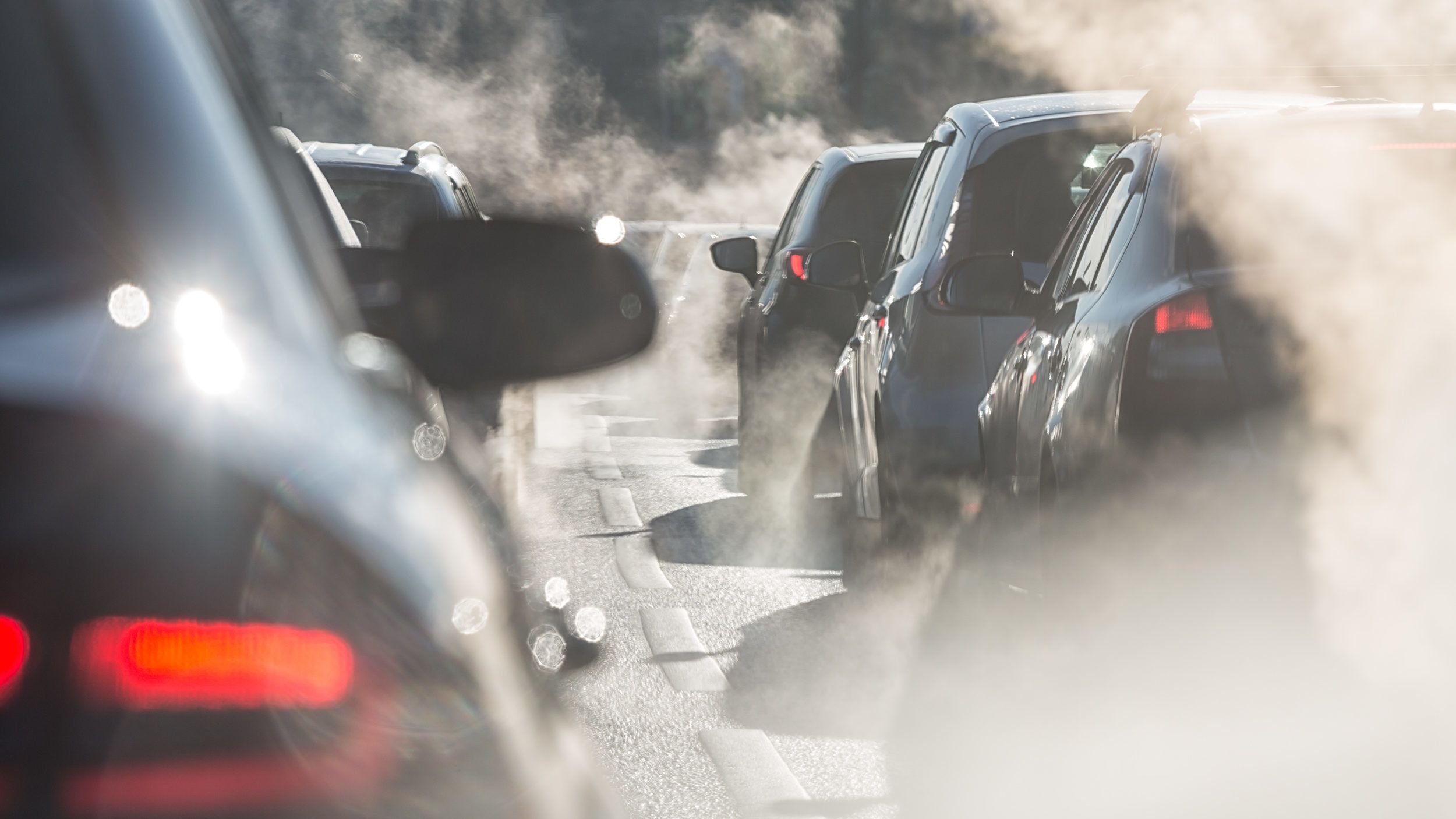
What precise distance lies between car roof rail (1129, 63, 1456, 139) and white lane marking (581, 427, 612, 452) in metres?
8.23

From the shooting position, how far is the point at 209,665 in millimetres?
1243

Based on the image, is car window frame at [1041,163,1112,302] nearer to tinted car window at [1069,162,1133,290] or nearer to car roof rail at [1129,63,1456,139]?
tinted car window at [1069,162,1133,290]

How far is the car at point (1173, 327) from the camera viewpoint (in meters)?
3.88

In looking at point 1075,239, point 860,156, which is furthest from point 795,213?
point 1075,239

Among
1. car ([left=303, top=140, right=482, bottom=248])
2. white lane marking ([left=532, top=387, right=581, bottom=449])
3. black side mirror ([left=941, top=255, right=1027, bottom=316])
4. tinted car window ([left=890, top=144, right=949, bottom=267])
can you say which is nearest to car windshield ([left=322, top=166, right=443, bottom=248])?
car ([left=303, top=140, right=482, bottom=248])

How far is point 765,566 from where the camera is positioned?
8.40 meters

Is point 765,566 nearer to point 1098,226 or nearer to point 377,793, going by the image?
point 1098,226

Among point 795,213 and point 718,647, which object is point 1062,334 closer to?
point 718,647

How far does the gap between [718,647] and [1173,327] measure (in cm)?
298

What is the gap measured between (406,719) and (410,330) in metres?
0.70

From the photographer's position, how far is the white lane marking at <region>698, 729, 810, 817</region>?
186 inches

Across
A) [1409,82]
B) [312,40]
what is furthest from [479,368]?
[312,40]

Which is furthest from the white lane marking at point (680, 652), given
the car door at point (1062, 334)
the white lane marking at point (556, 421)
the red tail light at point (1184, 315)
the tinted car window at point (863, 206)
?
the white lane marking at point (556, 421)

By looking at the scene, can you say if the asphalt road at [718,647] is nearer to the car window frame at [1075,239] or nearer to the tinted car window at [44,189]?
the tinted car window at [44,189]
